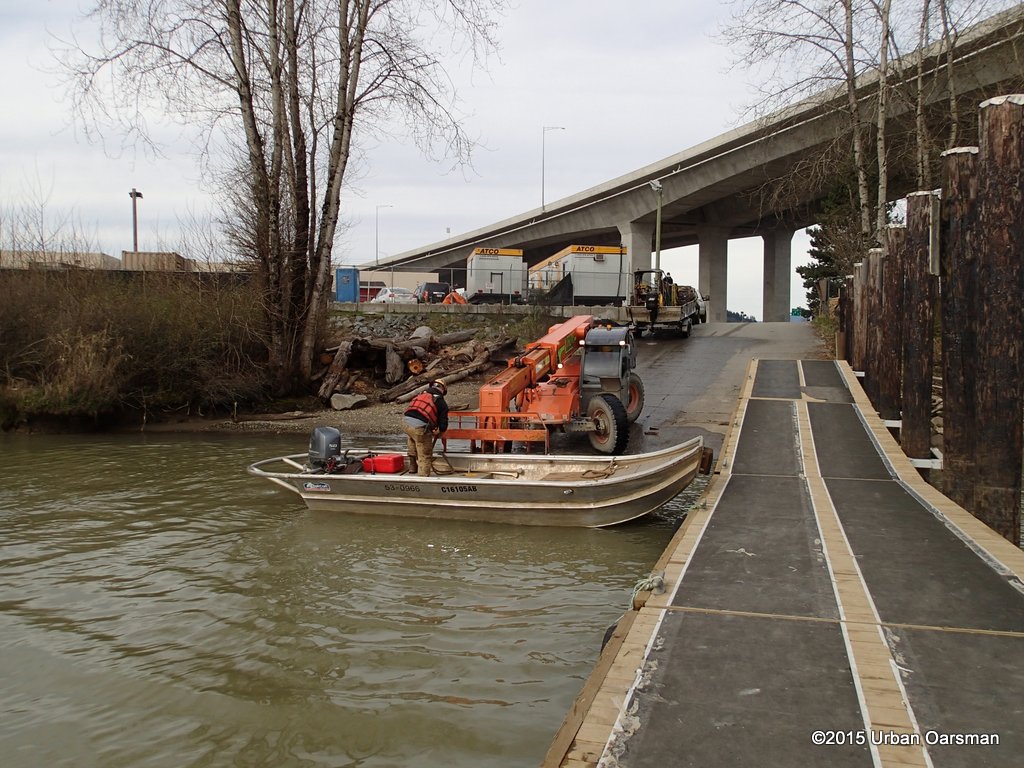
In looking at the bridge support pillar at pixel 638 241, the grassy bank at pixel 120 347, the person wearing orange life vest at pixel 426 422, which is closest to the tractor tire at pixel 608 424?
the person wearing orange life vest at pixel 426 422

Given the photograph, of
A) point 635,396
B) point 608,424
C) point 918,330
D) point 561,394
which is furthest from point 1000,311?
point 635,396

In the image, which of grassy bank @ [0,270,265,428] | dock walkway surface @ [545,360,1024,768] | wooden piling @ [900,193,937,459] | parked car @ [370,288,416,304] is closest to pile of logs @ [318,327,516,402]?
grassy bank @ [0,270,265,428]

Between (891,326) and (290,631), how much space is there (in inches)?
401

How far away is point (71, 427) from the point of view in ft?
62.6

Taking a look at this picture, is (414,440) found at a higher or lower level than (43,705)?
higher

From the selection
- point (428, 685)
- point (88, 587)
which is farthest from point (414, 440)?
point (428, 685)

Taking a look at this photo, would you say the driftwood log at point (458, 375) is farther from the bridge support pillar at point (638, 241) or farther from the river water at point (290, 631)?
the bridge support pillar at point (638, 241)

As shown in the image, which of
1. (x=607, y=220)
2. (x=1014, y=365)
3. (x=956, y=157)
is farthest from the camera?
(x=607, y=220)

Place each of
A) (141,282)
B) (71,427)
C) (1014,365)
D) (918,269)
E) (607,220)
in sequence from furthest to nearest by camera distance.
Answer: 1. (607,220)
2. (141,282)
3. (71,427)
4. (918,269)
5. (1014,365)

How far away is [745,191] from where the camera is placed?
36.0 m

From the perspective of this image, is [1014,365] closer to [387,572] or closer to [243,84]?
[387,572]

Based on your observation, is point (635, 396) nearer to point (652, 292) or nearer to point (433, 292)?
point (652, 292)

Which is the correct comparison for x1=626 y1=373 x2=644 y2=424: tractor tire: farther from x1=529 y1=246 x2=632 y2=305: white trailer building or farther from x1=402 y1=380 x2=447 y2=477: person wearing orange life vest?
x1=529 y1=246 x2=632 y2=305: white trailer building

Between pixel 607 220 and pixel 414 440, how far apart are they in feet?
133
